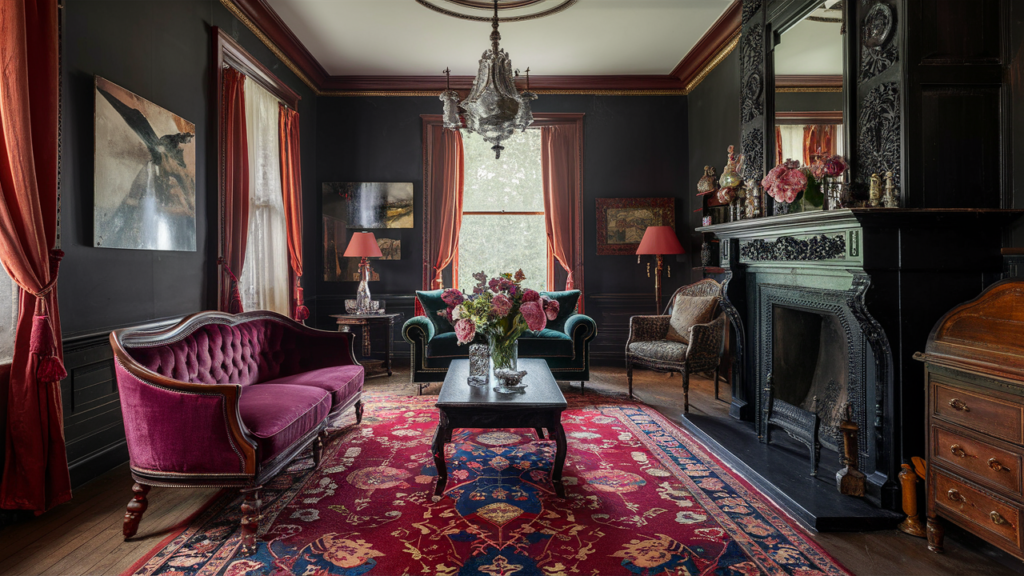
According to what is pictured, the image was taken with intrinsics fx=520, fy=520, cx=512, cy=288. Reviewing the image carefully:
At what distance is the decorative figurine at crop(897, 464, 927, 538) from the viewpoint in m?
2.32

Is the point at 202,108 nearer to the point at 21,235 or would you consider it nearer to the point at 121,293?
the point at 121,293

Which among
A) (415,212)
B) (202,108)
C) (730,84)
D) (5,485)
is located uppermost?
(730,84)

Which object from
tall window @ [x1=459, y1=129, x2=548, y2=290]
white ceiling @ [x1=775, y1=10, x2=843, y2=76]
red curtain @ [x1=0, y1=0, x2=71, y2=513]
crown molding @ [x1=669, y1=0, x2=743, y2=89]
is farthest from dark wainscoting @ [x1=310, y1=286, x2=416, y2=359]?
white ceiling @ [x1=775, y1=10, x2=843, y2=76]

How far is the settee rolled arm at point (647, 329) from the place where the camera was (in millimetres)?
5012

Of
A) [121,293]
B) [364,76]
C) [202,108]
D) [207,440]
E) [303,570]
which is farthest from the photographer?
[364,76]

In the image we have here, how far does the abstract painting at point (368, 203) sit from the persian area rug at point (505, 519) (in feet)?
11.6

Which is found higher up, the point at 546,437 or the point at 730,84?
the point at 730,84

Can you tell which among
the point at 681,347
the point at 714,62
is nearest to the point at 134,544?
the point at 681,347

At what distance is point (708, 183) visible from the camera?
541 cm

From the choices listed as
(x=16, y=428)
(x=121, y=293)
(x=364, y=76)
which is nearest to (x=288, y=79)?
(x=364, y=76)

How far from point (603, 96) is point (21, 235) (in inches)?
232

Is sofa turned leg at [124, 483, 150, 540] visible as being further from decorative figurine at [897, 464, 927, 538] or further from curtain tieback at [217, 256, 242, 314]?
decorative figurine at [897, 464, 927, 538]

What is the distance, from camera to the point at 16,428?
2.41 m

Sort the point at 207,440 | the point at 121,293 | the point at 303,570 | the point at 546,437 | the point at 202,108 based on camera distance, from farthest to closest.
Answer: the point at 202,108 → the point at 546,437 → the point at 121,293 → the point at 207,440 → the point at 303,570
